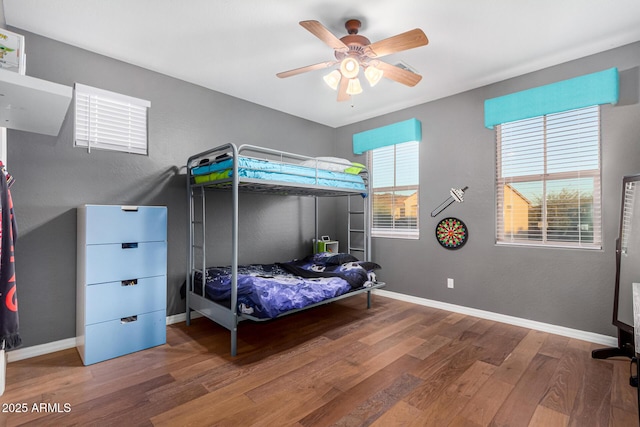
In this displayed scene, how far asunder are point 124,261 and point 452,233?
323cm

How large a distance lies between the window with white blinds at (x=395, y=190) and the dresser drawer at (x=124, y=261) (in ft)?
8.97

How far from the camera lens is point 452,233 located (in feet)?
11.2

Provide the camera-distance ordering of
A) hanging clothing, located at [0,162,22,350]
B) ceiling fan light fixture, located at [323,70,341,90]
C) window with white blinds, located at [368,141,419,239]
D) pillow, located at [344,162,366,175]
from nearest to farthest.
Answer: hanging clothing, located at [0,162,22,350] → ceiling fan light fixture, located at [323,70,341,90] → pillow, located at [344,162,366,175] → window with white blinds, located at [368,141,419,239]

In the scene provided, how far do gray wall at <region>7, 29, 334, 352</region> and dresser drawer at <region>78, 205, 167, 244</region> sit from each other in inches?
12.7

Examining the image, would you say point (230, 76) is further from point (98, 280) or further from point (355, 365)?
point (355, 365)

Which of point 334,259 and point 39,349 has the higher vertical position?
point 334,259

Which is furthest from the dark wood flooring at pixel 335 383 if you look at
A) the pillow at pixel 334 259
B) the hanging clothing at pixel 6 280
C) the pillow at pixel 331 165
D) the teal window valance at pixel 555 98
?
the teal window valance at pixel 555 98

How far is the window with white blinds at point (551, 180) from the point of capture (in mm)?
2619

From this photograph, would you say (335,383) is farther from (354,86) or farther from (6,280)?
(354,86)

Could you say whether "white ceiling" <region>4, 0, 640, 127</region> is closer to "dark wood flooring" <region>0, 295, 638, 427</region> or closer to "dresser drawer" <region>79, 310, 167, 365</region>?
"dresser drawer" <region>79, 310, 167, 365</region>

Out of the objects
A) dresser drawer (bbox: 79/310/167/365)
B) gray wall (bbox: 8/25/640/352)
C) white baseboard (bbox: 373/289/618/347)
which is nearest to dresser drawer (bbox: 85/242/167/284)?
dresser drawer (bbox: 79/310/167/365)

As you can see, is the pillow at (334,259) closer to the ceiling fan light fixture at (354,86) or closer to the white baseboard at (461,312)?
the white baseboard at (461,312)

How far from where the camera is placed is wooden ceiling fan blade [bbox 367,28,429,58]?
1850 millimetres

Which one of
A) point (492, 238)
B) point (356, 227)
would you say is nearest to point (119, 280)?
point (356, 227)
